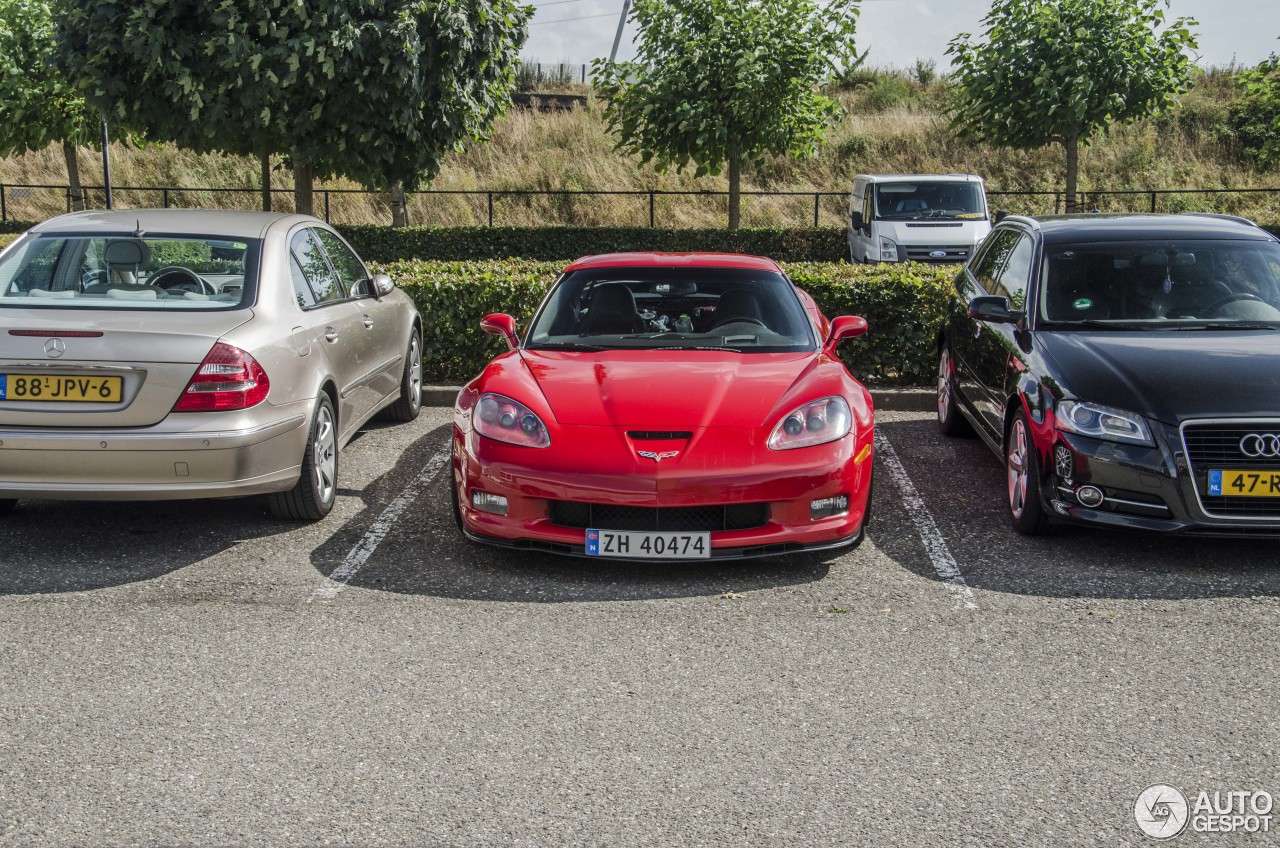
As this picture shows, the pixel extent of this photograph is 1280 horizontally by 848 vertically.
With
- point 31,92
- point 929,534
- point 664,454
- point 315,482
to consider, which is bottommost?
point 929,534

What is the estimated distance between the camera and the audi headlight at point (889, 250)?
18.4 metres

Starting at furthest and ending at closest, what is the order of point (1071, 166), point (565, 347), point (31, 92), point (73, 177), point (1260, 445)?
1. point (73, 177)
2. point (31, 92)
3. point (1071, 166)
4. point (565, 347)
5. point (1260, 445)

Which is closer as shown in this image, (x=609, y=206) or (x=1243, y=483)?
(x=1243, y=483)

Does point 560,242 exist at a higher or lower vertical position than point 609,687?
higher

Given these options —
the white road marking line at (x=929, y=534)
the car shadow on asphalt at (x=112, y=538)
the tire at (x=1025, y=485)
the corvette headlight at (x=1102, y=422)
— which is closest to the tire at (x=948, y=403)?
the white road marking line at (x=929, y=534)

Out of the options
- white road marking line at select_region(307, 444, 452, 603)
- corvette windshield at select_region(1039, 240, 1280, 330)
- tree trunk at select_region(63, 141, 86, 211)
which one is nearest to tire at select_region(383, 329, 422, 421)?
white road marking line at select_region(307, 444, 452, 603)

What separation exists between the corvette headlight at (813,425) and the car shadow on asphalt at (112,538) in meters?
2.66

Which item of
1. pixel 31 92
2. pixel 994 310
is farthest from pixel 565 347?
pixel 31 92

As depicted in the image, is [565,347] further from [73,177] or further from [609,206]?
[609,206]

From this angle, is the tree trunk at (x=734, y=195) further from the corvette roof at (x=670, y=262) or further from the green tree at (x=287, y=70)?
the corvette roof at (x=670, y=262)

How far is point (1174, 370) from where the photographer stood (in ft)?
19.2

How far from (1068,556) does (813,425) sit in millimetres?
1472

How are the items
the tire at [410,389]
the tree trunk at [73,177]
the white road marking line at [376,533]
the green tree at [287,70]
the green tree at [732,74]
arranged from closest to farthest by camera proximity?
the white road marking line at [376,533]
the tire at [410,389]
the green tree at [287,70]
the green tree at [732,74]
the tree trunk at [73,177]

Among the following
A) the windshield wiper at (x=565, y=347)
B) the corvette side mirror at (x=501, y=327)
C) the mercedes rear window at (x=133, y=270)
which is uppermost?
the mercedes rear window at (x=133, y=270)
